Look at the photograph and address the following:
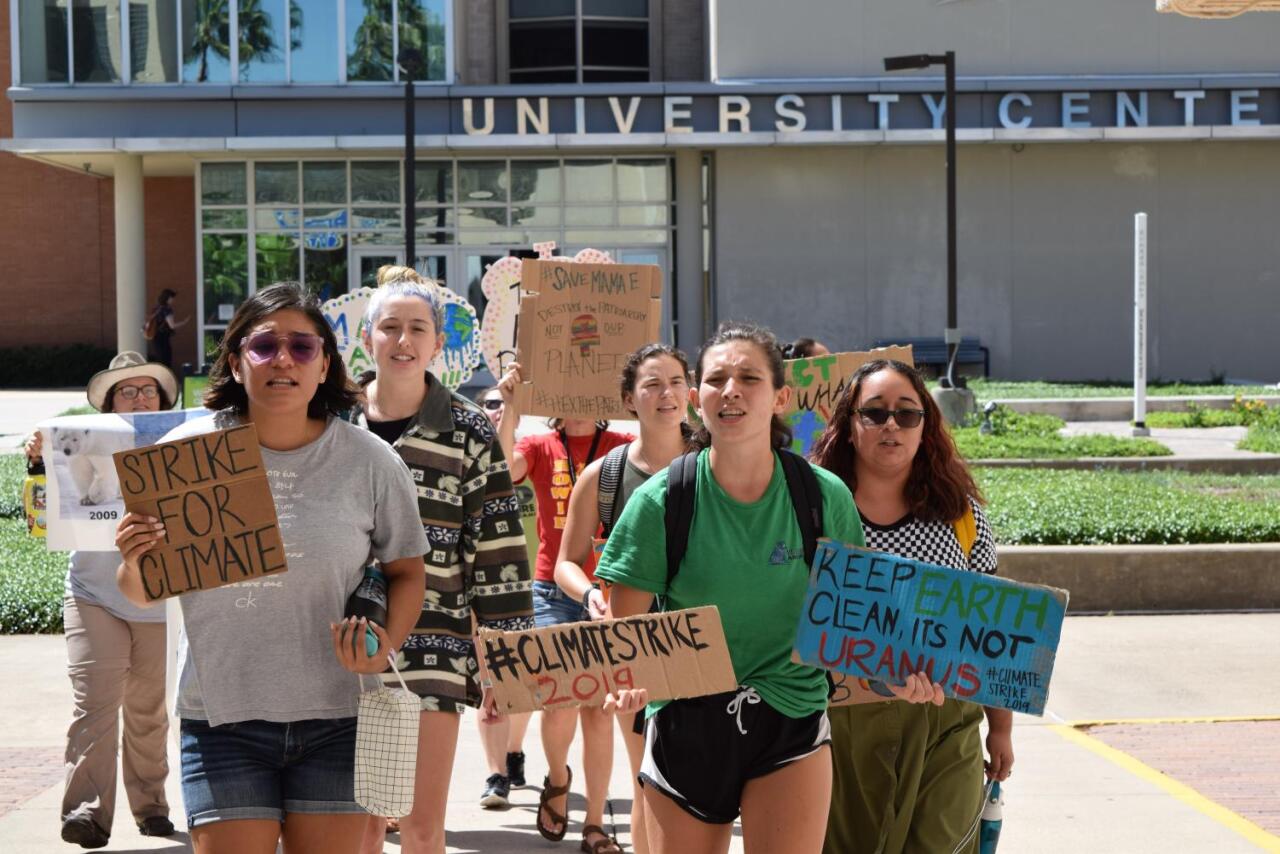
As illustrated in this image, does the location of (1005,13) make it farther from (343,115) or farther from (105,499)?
(105,499)

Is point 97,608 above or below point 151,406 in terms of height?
below

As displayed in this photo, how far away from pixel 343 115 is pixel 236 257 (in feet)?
12.7

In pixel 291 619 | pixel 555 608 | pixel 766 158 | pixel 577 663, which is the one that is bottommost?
pixel 555 608

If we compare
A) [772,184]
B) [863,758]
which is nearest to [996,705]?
[863,758]

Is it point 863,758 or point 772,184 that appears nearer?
point 863,758

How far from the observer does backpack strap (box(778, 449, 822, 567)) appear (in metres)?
4.03

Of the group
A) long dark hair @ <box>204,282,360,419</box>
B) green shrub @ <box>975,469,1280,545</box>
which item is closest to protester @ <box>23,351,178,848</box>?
long dark hair @ <box>204,282,360,419</box>

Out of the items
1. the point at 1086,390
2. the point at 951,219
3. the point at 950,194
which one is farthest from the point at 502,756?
the point at 1086,390

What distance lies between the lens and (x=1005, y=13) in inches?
1292

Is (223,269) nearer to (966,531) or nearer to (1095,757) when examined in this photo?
(1095,757)

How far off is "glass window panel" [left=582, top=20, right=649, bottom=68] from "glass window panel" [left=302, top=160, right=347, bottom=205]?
22.7 ft

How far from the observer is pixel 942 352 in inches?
1270

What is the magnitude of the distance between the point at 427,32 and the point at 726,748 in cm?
3008

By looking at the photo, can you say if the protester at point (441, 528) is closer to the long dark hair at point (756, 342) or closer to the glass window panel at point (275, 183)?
the long dark hair at point (756, 342)
